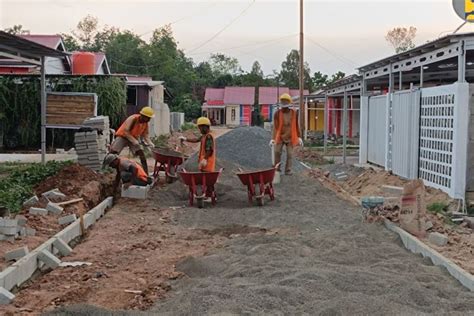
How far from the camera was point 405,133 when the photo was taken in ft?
50.4

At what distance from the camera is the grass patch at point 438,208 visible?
1162 centimetres

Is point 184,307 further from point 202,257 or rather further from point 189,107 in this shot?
point 189,107

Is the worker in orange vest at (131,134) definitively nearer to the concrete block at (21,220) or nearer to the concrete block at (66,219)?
the concrete block at (66,219)

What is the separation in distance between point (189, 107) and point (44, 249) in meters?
66.6

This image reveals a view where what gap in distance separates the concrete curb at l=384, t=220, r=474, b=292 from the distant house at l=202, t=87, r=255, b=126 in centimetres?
6260

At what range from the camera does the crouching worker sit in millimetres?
12484

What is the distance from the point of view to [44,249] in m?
7.45

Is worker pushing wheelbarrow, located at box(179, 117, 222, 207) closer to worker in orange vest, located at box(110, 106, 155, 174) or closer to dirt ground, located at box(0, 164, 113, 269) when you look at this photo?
worker in orange vest, located at box(110, 106, 155, 174)

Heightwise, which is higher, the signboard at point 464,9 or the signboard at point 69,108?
the signboard at point 464,9

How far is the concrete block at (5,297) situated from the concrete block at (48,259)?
1.33m

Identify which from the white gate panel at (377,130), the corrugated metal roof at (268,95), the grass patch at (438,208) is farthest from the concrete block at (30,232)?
the corrugated metal roof at (268,95)

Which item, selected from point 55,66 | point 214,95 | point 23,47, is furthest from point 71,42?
point 23,47

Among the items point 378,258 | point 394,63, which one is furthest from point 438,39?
point 378,258

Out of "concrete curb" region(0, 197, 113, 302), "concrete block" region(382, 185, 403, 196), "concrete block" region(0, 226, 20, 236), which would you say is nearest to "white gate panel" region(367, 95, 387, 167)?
"concrete block" region(382, 185, 403, 196)
